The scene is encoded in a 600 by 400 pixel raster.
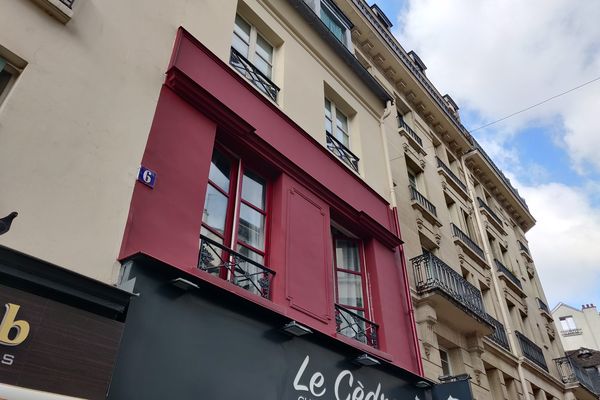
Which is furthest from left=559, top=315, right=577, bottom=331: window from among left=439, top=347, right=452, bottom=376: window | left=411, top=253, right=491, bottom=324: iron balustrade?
left=439, top=347, right=452, bottom=376: window

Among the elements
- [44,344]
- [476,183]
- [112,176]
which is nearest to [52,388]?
[44,344]

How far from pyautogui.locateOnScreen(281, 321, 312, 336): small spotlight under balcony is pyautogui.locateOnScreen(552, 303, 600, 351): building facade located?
42.1 meters

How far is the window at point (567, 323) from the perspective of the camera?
4291 centimetres

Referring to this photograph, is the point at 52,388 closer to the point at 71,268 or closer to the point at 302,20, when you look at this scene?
the point at 71,268

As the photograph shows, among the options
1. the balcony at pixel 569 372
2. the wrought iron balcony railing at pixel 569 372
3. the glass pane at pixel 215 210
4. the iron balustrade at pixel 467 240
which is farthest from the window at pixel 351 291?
the wrought iron balcony railing at pixel 569 372

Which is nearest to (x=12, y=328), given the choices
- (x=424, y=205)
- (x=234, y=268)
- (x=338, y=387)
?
(x=234, y=268)

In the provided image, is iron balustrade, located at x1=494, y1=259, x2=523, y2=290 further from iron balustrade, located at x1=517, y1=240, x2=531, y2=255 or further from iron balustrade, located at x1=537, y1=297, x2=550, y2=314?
iron balustrade, located at x1=517, y1=240, x2=531, y2=255

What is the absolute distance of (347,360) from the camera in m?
6.72

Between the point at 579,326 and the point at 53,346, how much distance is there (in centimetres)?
4763

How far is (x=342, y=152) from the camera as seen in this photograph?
9930 millimetres

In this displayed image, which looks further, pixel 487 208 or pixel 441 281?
pixel 487 208

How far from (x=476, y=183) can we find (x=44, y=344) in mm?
Result: 19284

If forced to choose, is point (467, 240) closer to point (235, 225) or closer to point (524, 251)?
point (524, 251)

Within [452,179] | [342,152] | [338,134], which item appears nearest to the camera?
[342,152]
